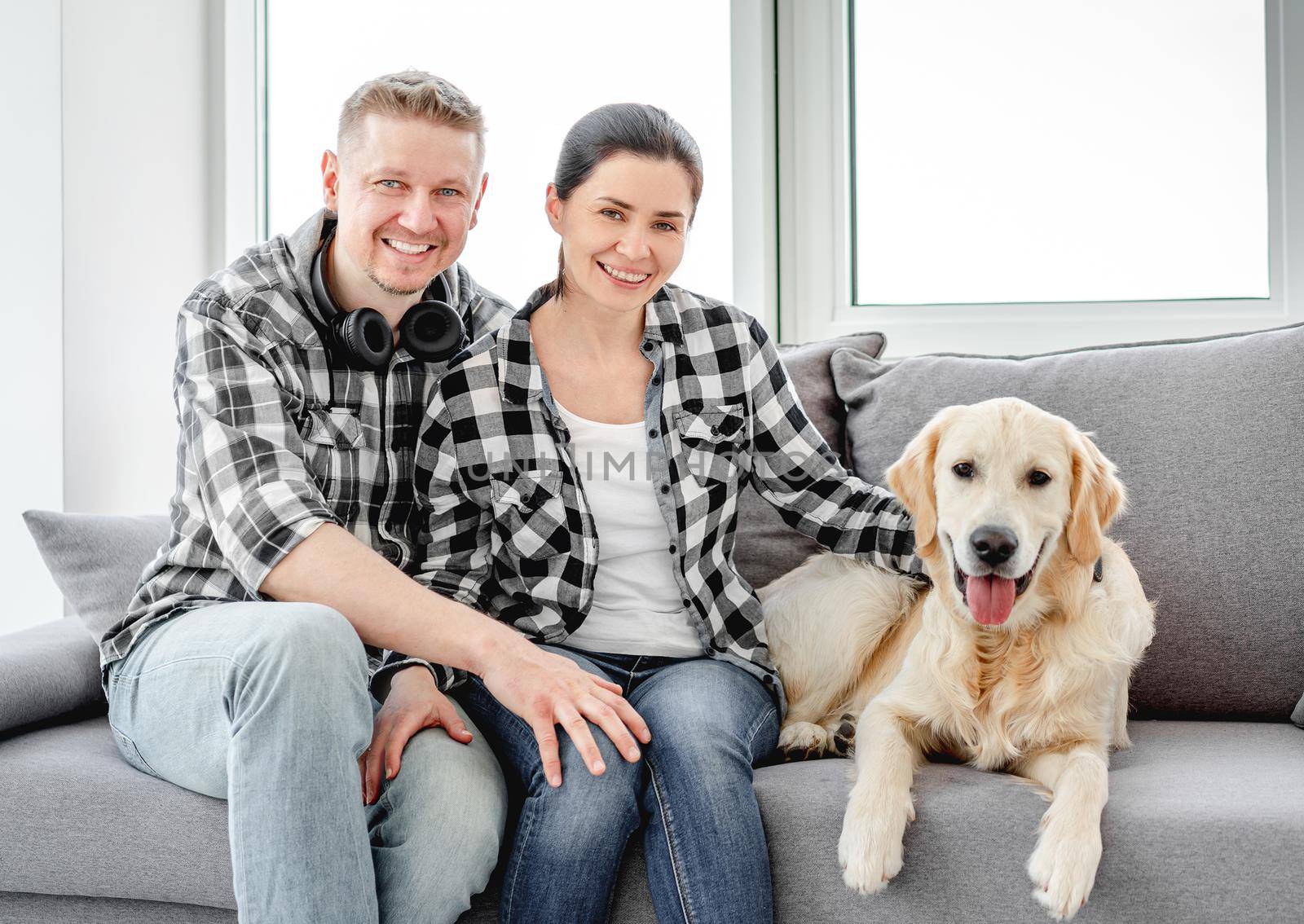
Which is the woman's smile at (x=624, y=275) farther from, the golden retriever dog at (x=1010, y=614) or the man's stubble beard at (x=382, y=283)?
the golden retriever dog at (x=1010, y=614)

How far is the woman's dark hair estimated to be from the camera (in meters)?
1.50

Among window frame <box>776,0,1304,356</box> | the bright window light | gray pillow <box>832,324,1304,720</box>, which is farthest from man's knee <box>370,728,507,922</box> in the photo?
the bright window light

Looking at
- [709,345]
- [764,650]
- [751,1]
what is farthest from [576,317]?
[751,1]

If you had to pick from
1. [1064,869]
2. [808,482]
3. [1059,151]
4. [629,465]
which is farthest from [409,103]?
[1059,151]

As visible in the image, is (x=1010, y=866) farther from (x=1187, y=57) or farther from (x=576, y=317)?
(x=1187, y=57)

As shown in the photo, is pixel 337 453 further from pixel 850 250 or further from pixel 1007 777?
pixel 850 250

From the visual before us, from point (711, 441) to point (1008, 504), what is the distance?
478 mm

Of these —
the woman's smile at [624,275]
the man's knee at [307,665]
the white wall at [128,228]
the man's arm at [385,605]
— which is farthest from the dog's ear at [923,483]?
the white wall at [128,228]

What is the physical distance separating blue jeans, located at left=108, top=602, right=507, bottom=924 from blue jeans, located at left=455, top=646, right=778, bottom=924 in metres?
0.06

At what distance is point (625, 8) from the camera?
282 cm

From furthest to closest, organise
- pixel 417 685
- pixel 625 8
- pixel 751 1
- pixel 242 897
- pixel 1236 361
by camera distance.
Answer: pixel 625 8, pixel 751 1, pixel 1236 361, pixel 417 685, pixel 242 897

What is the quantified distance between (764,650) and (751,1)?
1.83 metres

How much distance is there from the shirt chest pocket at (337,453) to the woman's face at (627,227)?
43 cm

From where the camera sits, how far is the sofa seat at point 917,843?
1189 millimetres
